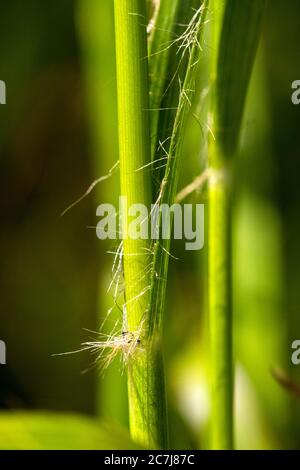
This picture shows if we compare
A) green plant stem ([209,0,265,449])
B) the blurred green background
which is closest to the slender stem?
green plant stem ([209,0,265,449])

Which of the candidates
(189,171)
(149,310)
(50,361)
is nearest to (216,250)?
(149,310)

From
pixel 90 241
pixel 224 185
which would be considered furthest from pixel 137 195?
pixel 90 241

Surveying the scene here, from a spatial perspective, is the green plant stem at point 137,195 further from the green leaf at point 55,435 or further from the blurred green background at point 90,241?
Answer: the blurred green background at point 90,241

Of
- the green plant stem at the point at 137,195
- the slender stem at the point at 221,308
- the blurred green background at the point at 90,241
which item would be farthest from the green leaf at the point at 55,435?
the blurred green background at the point at 90,241

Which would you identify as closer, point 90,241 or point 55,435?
point 55,435

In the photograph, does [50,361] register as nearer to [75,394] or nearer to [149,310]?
[75,394]

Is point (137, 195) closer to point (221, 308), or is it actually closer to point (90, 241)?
point (221, 308)

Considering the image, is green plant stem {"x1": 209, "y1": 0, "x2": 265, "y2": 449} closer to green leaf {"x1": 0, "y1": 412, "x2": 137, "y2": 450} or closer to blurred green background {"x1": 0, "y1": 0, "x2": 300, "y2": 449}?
green leaf {"x1": 0, "y1": 412, "x2": 137, "y2": 450}
